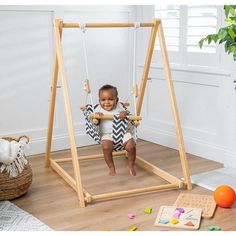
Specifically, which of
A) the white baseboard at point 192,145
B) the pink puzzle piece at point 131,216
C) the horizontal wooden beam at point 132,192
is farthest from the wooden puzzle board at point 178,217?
the white baseboard at point 192,145

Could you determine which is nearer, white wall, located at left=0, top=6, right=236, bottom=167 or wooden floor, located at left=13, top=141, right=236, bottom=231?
wooden floor, located at left=13, top=141, right=236, bottom=231

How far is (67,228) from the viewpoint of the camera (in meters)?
2.25

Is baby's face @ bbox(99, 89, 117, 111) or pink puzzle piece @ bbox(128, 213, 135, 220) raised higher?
baby's face @ bbox(99, 89, 117, 111)

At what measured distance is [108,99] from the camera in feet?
9.85

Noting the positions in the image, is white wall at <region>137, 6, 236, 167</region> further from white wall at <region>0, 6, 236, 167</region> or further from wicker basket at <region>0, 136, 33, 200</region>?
wicker basket at <region>0, 136, 33, 200</region>

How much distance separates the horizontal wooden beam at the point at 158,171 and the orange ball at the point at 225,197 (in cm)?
32

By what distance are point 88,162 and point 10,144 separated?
0.87 m

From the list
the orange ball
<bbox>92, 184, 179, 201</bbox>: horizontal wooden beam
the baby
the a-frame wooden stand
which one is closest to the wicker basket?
the a-frame wooden stand

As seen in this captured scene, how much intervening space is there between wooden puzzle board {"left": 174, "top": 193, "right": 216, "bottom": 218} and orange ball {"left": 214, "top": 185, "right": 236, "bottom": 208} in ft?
0.14

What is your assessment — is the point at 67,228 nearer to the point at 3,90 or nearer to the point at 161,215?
the point at 161,215

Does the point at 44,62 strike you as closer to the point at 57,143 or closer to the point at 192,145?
the point at 57,143

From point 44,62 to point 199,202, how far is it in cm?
173

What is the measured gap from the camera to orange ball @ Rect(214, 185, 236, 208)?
248cm

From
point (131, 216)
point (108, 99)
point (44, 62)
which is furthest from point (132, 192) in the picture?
point (44, 62)
